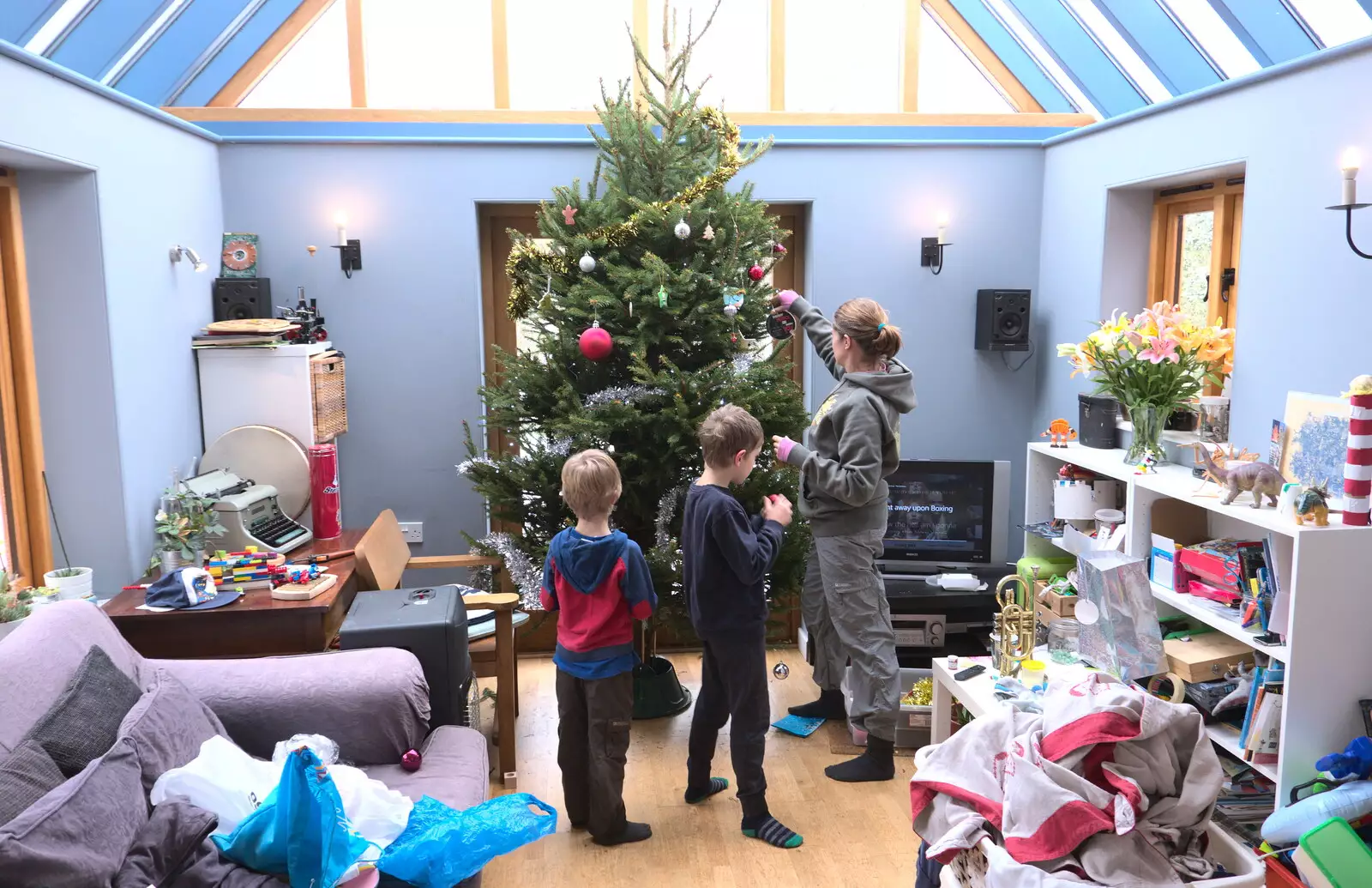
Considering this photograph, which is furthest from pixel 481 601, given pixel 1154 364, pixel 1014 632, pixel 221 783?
pixel 1154 364

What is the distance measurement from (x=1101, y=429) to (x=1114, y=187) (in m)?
1.08

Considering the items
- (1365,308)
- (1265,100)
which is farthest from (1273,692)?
(1265,100)

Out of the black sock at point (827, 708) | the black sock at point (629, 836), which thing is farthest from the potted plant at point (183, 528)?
the black sock at point (827, 708)

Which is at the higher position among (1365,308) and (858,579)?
(1365,308)

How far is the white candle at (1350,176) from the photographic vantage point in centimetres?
260

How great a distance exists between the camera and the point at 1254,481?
2.66 m

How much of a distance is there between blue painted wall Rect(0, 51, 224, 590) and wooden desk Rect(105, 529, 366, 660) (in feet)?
1.30

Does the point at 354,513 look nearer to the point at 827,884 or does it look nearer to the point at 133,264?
the point at 133,264

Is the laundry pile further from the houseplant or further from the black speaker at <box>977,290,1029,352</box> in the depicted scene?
the black speaker at <box>977,290,1029,352</box>

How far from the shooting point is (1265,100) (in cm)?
311

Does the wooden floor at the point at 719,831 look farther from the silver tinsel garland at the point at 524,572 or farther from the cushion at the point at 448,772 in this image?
the silver tinsel garland at the point at 524,572

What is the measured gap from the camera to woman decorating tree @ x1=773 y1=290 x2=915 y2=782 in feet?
10.3

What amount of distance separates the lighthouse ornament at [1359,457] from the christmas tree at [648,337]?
178cm

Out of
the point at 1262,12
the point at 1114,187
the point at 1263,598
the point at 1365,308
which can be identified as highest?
the point at 1262,12
